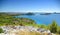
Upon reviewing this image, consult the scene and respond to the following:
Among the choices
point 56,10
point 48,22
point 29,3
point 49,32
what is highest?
point 29,3

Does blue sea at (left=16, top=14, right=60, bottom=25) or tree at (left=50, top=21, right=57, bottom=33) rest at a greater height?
blue sea at (left=16, top=14, right=60, bottom=25)

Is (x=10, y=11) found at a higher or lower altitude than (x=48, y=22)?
higher

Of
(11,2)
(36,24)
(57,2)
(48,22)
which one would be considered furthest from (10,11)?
(57,2)

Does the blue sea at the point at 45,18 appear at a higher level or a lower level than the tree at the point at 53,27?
higher

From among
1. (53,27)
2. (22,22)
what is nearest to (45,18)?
(53,27)

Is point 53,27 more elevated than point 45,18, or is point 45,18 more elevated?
point 45,18

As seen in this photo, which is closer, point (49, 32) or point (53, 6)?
point (49, 32)

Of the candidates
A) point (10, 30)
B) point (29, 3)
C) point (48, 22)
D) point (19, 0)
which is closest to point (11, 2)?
point (19, 0)

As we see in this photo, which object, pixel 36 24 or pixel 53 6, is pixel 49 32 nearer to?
pixel 36 24

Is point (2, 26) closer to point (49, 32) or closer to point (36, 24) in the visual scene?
point (36, 24)

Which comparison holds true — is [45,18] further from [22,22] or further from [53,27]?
[22,22]
